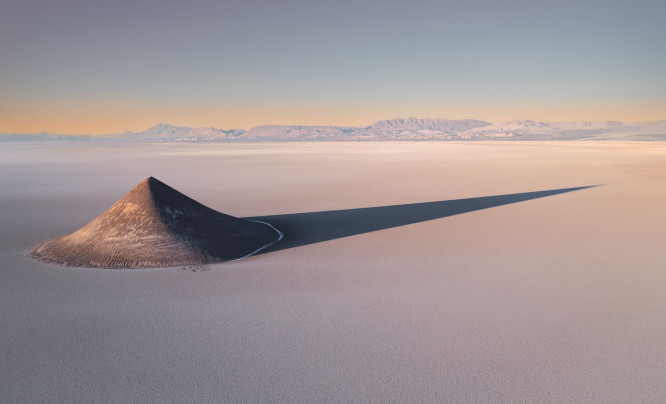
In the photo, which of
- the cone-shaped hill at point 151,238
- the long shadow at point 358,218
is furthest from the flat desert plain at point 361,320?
the cone-shaped hill at point 151,238

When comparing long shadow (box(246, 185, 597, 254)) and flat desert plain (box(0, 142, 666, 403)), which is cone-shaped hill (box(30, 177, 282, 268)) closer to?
flat desert plain (box(0, 142, 666, 403))

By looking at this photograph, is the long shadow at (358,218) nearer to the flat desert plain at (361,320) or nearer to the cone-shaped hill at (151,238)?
the flat desert plain at (361,320)

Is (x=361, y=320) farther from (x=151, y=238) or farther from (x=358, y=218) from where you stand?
(x=358, y=218)

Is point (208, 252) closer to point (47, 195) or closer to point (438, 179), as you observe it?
point (47, 195)

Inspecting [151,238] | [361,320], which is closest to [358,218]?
[151,238]

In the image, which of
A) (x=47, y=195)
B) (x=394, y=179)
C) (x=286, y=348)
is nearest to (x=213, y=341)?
(x=286, y=348)

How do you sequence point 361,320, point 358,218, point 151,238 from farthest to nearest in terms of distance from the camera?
point 358,218
point 151,238
point 361,320
